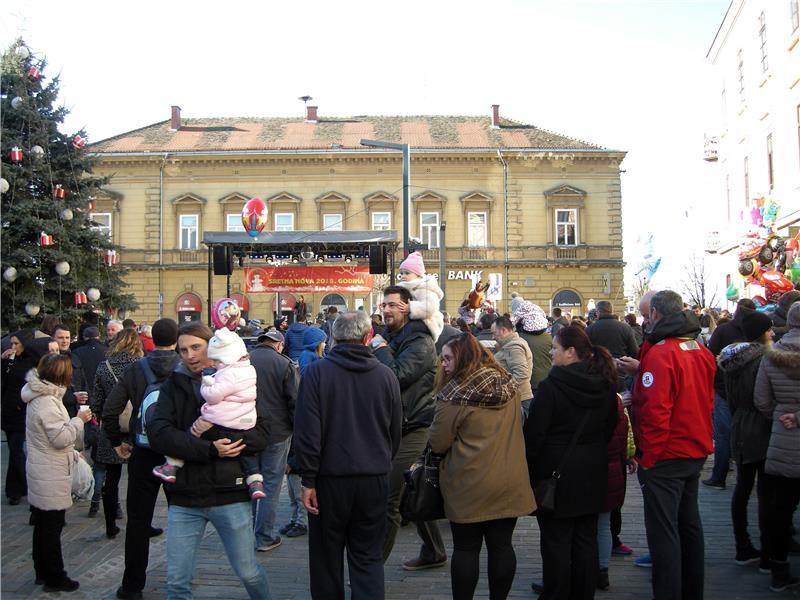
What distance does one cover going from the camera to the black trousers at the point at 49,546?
5.36 meters

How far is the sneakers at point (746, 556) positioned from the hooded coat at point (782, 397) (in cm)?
92

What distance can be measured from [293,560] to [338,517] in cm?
217

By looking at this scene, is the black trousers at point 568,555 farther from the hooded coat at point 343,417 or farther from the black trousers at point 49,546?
the black trousers at point 49,546

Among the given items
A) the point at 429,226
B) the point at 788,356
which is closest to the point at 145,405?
the point at 788,356

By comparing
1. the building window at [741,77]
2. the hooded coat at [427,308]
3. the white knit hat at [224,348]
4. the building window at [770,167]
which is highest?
the building window at [741,77]

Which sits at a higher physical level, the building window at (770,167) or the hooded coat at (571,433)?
the building window at (770,167)

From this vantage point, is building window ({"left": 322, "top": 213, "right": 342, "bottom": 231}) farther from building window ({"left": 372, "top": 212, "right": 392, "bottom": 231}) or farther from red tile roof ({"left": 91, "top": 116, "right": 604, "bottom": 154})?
red tile roof ({"left": 91, "top": 116, "right": 604, "bottom": 154})

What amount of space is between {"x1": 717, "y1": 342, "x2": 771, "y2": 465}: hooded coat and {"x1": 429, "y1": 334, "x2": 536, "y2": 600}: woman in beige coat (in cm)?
234

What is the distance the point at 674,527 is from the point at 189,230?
39.8 metres

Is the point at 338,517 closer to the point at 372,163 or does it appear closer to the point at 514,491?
the point at 514,491

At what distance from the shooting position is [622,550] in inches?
243

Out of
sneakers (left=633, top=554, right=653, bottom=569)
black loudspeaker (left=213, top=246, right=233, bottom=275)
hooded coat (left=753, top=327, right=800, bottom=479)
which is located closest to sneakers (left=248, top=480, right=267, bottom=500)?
sneakers (left=633, top=554, right=653, bottom=569)

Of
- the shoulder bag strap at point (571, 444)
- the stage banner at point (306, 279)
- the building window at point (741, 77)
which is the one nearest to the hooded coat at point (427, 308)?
the shoulder bag strap at point (571, 444)

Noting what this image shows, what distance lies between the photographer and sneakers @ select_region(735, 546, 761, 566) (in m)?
5.86
